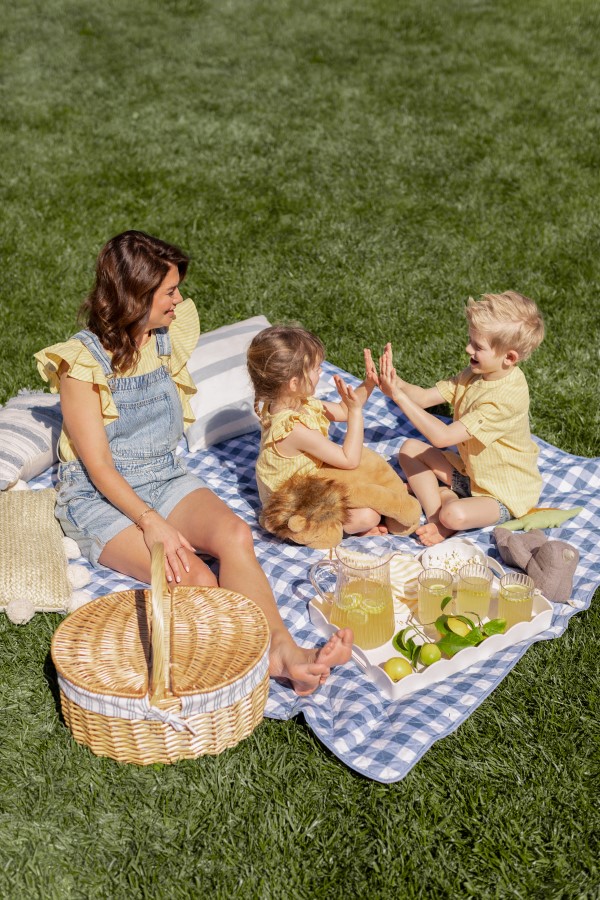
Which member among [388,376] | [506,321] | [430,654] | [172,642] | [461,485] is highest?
[506,321]

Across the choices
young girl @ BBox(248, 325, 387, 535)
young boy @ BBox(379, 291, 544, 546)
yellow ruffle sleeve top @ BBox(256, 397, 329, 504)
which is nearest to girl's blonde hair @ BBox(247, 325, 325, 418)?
young girl @ BBox(248, 325, 387, 535)

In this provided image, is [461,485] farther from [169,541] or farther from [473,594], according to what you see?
[169,541]

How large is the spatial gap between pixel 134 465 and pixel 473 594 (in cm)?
171

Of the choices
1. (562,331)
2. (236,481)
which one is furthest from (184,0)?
(236,481)

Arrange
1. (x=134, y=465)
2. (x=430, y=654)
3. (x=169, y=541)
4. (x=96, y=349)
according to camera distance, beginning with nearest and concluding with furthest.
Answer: (x=430, y=654) < (x=169, y=541) < (x=96, y=349) < (x=134, y=465)

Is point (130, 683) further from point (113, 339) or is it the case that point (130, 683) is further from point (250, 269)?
point (250, 269)

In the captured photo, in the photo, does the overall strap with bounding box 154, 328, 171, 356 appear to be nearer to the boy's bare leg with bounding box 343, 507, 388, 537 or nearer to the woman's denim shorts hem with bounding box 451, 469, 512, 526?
the boy's bare leg with bounding box 343, 507, 388, 537

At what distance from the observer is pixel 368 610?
164 inches

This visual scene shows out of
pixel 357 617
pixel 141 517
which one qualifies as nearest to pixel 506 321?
pixel 357 617

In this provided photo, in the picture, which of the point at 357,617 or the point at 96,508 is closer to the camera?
the point at 357,617

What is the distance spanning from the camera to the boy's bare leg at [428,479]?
16.5 feet

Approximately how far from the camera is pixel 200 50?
1260 cm

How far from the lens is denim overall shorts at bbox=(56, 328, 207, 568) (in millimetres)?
4609

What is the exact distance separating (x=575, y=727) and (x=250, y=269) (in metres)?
4.92
